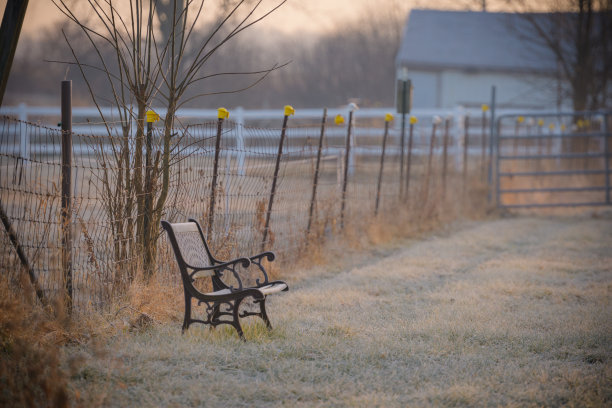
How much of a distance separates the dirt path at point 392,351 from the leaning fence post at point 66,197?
67 cm

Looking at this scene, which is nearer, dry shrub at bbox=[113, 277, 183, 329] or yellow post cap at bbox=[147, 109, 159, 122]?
dry shrub at bbox=[113, 277, 183, 329]

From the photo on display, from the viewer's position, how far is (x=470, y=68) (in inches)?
1271

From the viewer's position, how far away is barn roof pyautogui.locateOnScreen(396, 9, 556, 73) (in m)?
32.2

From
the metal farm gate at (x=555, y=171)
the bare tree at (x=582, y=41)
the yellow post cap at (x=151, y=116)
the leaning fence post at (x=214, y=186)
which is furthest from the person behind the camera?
the bare tree at (x=582, y=41)

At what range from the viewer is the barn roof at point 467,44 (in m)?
32.2

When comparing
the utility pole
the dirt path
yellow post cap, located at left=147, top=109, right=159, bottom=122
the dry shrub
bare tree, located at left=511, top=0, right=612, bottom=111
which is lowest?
the dirt path

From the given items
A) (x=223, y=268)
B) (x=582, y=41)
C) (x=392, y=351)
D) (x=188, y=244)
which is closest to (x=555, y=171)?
(x=582, y=41)

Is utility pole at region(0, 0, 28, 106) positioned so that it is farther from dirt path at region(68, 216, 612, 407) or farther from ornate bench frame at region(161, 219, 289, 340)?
dirt path at region(68, 216, 612, 407)

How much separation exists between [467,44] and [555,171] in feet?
62.1

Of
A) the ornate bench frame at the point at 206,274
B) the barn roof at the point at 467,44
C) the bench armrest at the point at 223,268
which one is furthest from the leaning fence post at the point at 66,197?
the barn roof at the point at 467,44

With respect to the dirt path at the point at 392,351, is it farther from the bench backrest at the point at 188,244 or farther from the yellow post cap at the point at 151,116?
the yellow post cap at the point at 151,116

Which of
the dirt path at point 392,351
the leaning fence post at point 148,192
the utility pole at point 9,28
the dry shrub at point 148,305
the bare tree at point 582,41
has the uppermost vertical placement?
the bare tree at point 582,41

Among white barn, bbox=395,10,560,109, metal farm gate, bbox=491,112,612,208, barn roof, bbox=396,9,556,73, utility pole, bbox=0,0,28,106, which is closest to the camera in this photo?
utility pole, bbox=0,0,28,106

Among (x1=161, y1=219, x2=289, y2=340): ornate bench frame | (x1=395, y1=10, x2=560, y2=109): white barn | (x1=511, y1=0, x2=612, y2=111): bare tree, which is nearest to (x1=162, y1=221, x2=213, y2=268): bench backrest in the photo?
(x1=161, y1=219, x2=289, y2=340): ornate bench frame
